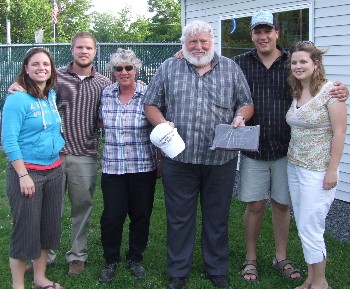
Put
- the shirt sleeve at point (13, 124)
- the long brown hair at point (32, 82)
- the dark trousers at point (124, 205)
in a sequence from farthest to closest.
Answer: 1. the dark trousers at point (124, 205)
2. the long brown hair at point (32, 82)
3. the shirt sleeve at point (13, 124)

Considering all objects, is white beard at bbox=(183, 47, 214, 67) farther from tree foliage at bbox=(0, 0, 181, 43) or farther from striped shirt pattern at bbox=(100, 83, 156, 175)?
tree foliage at bbox=(0, 0, 181, 43)

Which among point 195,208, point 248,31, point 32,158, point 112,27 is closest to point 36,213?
point 32,158

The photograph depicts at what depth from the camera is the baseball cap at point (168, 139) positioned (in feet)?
11.7

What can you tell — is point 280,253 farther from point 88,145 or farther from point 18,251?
point 18,251

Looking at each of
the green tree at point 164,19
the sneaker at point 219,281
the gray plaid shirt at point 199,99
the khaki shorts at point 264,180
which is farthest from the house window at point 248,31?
the green tree at point 164,19

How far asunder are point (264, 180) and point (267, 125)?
451 millimetres

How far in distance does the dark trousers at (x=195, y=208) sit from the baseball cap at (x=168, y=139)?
0.30m

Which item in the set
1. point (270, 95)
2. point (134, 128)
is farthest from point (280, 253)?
point (134, 128)

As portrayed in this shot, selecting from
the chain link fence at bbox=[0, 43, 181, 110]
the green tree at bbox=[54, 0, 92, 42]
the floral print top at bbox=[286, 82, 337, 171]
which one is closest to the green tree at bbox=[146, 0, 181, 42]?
the green tree at bbox=[54, 0, 92, 42]

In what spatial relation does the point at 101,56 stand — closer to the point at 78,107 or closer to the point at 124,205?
the point at 78,107

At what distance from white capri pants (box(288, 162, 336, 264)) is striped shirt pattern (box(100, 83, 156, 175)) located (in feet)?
3.76


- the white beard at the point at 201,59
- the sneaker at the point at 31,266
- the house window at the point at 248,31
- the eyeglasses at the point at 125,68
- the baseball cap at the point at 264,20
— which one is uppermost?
the house window at the point at 248,31

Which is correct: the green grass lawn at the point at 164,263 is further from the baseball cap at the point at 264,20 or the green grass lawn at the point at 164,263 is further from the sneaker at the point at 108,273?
the baseball cap at the point at 264,20

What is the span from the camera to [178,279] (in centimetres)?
411
